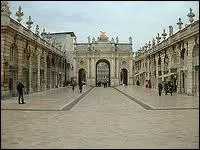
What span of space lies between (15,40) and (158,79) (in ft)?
89.2

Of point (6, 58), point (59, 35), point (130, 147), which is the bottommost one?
point (130, 147)

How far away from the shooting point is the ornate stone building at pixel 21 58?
98.2 feet

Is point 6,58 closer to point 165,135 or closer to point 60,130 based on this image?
point 60,130

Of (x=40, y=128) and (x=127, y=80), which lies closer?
(x=40, y=128)

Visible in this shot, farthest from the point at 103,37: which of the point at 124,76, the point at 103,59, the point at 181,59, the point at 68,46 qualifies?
the point at 181,59

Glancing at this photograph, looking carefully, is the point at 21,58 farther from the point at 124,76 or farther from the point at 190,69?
the point at 124,76

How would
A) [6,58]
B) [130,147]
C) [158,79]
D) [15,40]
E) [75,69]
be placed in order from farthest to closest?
[75,69], [158,79], [15,40], [6,58], [130,147]

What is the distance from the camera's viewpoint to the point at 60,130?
1169cm

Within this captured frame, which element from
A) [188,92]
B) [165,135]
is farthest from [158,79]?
[165,135]

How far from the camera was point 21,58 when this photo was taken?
36438mm

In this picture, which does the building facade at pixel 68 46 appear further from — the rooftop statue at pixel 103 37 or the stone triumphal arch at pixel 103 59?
the rooftop statue at pixel 103 37

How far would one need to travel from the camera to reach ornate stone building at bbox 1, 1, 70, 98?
29920 millimetres

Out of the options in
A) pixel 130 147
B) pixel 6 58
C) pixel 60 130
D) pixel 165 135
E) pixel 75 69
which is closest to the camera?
pixel 130 147

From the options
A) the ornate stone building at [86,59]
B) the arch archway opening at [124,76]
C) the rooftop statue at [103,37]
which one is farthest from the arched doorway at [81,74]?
the arch archway opening at [124,76]
